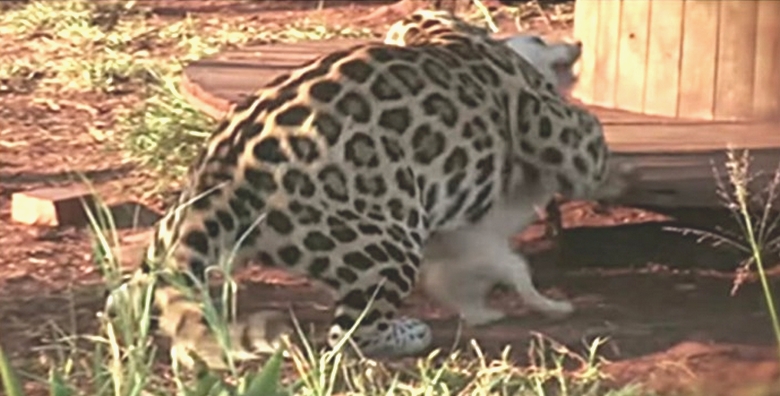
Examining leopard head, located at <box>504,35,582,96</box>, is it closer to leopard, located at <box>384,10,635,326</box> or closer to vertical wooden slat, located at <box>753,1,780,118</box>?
leopard, located at <box>384,10,635,326</box>

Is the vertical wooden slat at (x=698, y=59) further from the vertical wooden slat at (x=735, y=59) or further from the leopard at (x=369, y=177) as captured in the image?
the leopard at (x=369, y=177)

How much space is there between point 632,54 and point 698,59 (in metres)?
0.29

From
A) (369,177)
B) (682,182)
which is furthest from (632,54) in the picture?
(369,177)

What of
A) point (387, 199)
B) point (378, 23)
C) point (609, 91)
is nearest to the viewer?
point (387, 199)

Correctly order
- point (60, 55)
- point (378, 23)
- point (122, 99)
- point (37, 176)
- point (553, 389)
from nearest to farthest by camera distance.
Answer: point (553, 389)
point (37, 176)
point (122, 99)
point (60, 55)
point (378, 23)

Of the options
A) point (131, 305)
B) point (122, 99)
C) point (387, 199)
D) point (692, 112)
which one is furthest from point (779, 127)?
point (122, 99)

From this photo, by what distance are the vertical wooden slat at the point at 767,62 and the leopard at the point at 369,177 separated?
104 cm

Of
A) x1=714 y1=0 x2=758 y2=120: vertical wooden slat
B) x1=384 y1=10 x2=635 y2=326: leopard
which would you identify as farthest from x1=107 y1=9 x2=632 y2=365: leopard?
x1=714 y1=0 x2=758 y2=120: vertical wooden slat

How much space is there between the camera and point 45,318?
537 centimetres

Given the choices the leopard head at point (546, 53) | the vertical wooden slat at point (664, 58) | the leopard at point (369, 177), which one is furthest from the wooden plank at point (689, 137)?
the leopard at point (369, 177)

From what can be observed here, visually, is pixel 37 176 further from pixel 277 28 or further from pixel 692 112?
pixel 277 28

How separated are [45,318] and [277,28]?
519cm

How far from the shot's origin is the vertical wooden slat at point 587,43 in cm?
670

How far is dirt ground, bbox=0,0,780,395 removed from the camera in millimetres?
4992
